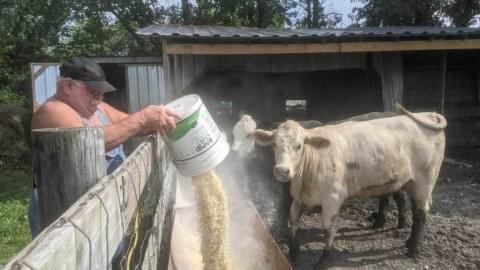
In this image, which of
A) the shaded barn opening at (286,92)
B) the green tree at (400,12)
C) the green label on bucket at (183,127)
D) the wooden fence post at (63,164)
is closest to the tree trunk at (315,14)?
the green tree at (400,12)

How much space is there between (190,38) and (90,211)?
619cm

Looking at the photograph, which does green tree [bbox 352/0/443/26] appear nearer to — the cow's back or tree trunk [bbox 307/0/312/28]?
tree trunk [bbox 307/0/312/28]

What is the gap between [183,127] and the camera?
2094 mm

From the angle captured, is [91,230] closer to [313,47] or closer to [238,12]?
[313,47]

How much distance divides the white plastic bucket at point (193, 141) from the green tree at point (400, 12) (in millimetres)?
17760

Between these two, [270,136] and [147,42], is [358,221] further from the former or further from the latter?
[147,42]

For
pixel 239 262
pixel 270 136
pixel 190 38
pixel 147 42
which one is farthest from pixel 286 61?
pixel 147 42

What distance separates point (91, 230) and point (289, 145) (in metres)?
3.24

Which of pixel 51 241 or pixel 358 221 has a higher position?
pixel 51 241

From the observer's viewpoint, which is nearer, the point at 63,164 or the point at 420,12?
the point at 63,164

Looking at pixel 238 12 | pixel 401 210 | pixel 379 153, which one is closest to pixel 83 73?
pixel 379 153

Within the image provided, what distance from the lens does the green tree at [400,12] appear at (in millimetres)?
17750

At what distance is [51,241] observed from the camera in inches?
34.7

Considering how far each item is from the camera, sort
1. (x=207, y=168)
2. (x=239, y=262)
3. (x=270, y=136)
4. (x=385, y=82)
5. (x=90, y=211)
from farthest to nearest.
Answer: (x=385, y=82) → (x=270, y=136) → (x=239, y=262) → (x=207, y=168) → (x=90, y=211)
